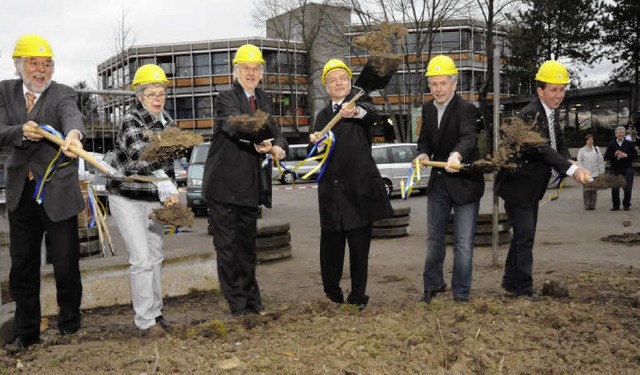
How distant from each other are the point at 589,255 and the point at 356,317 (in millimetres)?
5616

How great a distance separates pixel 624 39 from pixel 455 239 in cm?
4022

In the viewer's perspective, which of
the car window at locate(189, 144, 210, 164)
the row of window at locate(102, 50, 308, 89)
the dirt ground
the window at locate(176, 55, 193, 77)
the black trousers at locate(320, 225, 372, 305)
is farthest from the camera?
the window at locate(176, 55, 193, 77)

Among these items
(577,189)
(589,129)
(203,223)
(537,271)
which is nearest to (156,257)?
(537,271)

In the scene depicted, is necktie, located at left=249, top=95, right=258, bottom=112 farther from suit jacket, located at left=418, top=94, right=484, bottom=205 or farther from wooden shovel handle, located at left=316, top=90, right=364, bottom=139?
suit jacket, located at left=418, top=94, right=484, bottom=205

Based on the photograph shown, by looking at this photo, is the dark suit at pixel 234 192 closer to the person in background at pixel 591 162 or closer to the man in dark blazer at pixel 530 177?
the man in dark blazer at pixel 530 177

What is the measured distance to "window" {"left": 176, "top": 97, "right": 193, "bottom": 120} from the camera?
185 feet

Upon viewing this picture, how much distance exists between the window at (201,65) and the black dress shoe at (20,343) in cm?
5309

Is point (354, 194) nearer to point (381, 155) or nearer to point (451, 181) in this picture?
point (451, 181)

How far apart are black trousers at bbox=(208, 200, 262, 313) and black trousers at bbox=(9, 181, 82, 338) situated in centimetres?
106

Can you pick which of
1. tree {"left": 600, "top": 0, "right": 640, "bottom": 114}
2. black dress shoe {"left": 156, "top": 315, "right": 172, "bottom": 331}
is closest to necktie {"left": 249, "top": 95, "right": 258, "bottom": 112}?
black dress shoe {"left": 156, "top": 315, "right": 172, "bottom": 331}

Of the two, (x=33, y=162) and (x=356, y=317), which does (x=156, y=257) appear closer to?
(x=33, y=162)

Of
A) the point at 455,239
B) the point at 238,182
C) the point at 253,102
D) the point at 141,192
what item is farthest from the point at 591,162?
the point at 141,192

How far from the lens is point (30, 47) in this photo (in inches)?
163

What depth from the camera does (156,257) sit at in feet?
15.5
